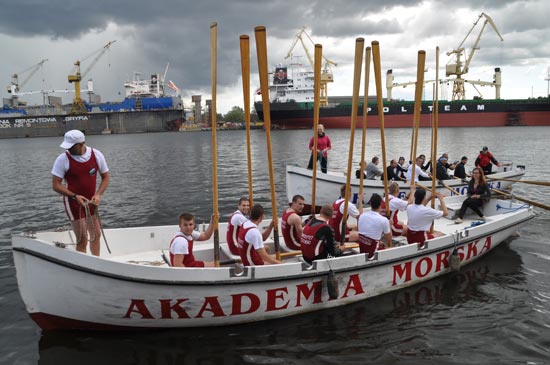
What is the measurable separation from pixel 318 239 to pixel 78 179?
4178 mm

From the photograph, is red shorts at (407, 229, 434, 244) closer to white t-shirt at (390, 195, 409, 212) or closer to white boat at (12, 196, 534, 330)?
white boat at (12, 196, 534, 330)

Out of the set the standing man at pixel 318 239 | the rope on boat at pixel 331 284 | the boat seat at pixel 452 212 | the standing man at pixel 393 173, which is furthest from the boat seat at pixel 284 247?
the standing man at pixel 393 173

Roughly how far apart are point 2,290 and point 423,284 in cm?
929

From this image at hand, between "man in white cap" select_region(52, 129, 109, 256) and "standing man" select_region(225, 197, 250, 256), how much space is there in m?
2.31

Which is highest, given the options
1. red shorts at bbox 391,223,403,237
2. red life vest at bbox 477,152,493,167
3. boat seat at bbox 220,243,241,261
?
red life vest at bbox 477,152,493,167

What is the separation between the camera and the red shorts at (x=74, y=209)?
6.71m

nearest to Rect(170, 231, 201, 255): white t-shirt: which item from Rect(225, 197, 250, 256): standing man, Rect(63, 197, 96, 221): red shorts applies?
Rect(225, 197, 250, 256): standing man

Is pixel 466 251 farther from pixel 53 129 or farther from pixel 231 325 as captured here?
pixel 53 129

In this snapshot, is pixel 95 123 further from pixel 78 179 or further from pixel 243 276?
pixel 243 276

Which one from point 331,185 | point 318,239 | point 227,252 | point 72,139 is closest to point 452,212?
point 331,185

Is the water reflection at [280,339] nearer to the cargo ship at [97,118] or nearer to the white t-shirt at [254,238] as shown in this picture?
the white t-shirt at [254,238]

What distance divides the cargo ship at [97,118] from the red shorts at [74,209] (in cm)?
11675

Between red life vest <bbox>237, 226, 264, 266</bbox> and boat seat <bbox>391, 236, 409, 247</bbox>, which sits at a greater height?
red life vest <bbox>237, 226, 264, 266</bbox>

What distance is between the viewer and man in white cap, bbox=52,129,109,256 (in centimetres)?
645
